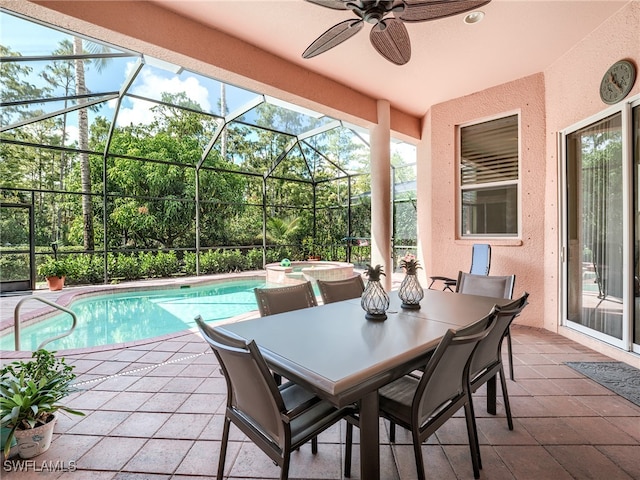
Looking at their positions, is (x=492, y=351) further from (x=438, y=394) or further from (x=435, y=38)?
(x=435, y=38)

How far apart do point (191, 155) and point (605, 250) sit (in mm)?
9937

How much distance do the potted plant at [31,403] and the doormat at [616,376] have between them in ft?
12.5

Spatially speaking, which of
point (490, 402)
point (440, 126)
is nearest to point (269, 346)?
point (490, 402)

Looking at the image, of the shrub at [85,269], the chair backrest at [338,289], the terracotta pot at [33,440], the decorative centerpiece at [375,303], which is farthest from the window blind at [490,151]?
the shrub at [85,269]

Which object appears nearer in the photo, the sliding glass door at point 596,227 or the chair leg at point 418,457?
the chair leg at point 418,457

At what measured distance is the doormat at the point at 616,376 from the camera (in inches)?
96.5

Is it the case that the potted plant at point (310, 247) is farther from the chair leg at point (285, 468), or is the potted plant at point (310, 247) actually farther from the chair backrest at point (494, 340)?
the chair leg at point (285, 468)

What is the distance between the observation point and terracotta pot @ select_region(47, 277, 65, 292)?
660 cm

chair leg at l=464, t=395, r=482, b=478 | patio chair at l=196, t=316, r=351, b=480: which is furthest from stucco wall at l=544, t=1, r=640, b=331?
patio chair at l=196, t=316, r=351, b=480

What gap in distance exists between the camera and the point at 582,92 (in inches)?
139

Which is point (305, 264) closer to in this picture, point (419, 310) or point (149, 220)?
point (149, 220)

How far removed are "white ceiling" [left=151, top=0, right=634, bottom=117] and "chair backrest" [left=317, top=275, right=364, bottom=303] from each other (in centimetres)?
237

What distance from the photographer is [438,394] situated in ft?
4.80

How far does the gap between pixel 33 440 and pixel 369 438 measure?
1.90 meters
